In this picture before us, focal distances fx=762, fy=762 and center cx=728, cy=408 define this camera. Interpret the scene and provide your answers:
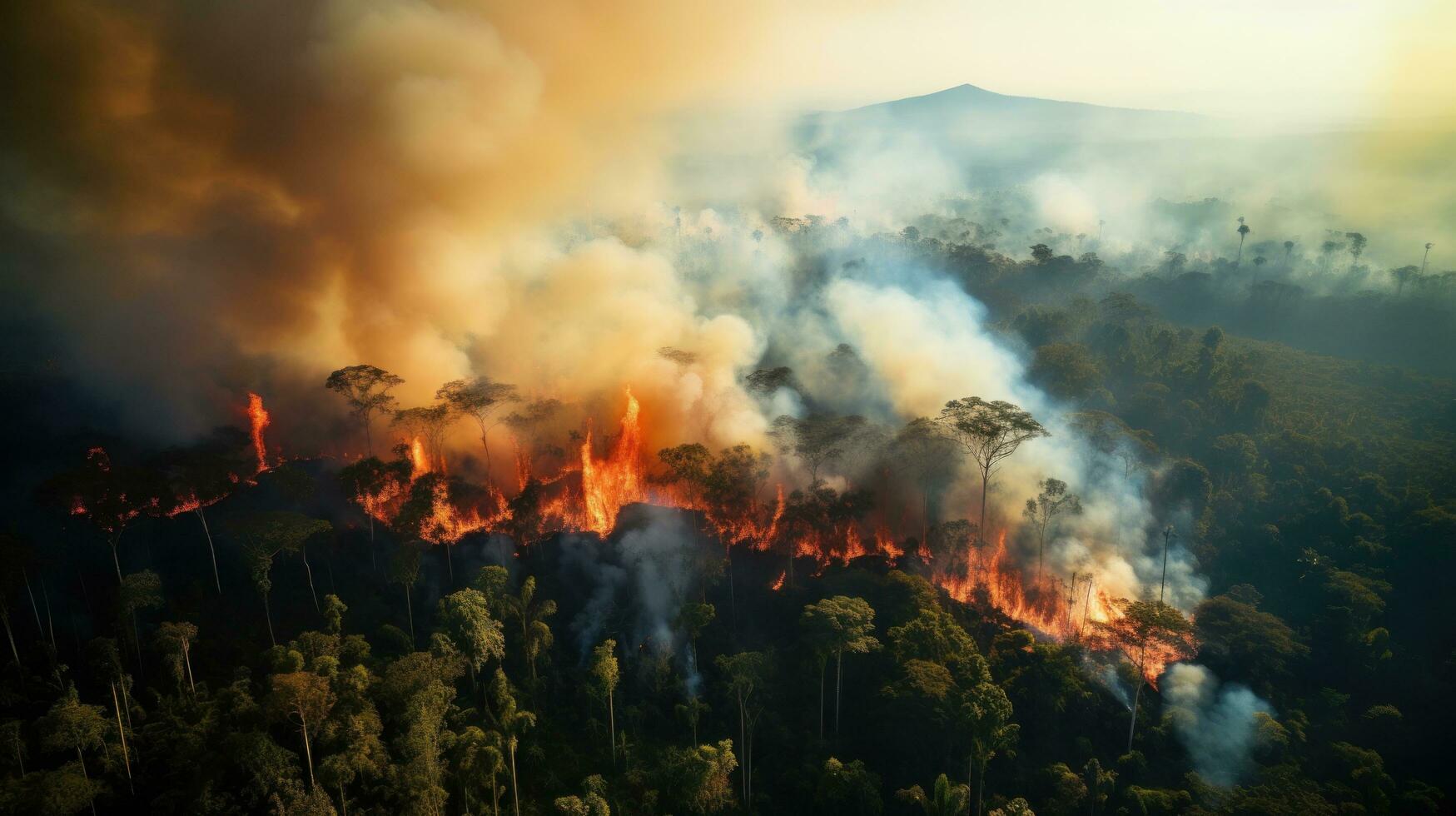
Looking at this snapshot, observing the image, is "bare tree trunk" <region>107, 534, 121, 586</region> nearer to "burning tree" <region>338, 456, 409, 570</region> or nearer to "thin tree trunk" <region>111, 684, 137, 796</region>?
"burning tree" <region>338, 456, 409, 570</region>

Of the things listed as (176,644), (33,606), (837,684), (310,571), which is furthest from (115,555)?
(837,684)

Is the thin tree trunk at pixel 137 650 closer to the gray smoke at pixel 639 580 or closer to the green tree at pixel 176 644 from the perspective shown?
the green tree at pixel 176 644

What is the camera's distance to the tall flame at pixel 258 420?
5794 centimetres

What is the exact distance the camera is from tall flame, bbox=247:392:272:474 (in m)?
57.9

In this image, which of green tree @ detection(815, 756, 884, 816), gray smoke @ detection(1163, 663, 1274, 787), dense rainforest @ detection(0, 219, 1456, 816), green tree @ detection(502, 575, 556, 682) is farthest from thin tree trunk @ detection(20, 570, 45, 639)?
gray smoke @ detection(1163, 663, 1274, 787)

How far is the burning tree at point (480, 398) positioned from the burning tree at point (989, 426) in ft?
104

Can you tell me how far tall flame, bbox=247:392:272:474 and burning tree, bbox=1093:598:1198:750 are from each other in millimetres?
58818

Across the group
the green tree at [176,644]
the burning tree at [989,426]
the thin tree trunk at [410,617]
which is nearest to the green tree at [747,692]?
the thin tree trunk at [410,617]

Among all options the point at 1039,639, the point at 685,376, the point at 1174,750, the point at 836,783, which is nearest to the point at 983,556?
the point at 1039,639

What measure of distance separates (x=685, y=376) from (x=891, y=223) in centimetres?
10047

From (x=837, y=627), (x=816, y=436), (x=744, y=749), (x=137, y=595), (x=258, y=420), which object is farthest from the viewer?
(x=258, y=420)

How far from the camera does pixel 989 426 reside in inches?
1933

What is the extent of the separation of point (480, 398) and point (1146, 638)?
4440 cm

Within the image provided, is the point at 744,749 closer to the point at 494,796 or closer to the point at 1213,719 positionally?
the point at 494,796
